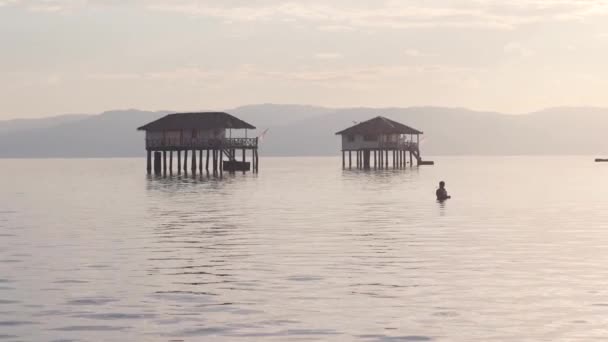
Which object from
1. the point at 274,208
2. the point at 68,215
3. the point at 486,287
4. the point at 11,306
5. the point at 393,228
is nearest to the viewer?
the point at 11,306

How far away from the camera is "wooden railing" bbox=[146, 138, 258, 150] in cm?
10006

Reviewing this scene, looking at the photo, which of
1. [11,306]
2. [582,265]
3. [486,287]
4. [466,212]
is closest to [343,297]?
[486,287]

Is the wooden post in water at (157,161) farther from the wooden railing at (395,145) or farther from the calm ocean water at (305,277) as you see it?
the calm ocean water at (305,277)

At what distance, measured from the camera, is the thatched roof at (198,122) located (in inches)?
3901

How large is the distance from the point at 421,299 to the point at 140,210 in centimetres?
3064

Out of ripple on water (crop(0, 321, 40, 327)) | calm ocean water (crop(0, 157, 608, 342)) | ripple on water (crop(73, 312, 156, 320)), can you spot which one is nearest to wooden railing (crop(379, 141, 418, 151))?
calm ocean water (crop(0, 157, 608, 342))

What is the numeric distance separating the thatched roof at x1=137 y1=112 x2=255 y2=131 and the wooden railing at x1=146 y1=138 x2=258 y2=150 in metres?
1.41

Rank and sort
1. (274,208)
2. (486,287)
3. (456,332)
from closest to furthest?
(456,332)
(486,287)
(274,208)

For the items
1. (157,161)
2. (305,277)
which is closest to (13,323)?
(305,277)

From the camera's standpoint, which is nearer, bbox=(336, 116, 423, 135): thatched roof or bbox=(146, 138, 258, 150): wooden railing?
bbox=(146, 138, 258, 150): wooden railing

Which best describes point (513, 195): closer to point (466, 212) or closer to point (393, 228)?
point (466, 212)

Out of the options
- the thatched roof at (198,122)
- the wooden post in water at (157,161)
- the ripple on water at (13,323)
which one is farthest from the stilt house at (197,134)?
the ripple on water at (13,323)

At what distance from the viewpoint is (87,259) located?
82.3 ft

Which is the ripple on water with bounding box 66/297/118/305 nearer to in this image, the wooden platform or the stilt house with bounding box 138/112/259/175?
the stilt house with bounding box 138/112/259/175
